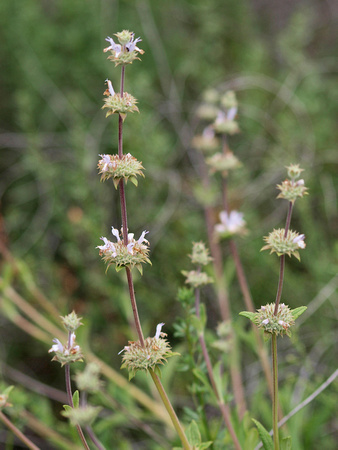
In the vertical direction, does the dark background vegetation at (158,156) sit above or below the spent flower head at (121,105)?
above

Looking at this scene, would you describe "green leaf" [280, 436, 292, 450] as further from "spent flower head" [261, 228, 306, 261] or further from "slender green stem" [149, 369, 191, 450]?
"spent flower head" [261, 228, 306, 261]

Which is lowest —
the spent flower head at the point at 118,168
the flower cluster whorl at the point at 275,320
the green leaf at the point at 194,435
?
the green leaf at the point at 194,435

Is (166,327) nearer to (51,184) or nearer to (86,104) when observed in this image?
(51,184)

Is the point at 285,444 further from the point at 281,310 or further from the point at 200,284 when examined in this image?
the point at 200,284

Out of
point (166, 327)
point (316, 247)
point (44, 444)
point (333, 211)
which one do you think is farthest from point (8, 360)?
point (333, 211)

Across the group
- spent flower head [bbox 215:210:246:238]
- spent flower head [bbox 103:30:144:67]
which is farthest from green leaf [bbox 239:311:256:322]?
spent flower head [bbox 215:210:246:238]

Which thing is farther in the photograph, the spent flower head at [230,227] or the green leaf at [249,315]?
the spent flower head at [230,227]

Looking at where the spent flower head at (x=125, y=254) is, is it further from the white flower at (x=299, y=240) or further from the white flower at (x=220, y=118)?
the white flower at (x=220, y=118)

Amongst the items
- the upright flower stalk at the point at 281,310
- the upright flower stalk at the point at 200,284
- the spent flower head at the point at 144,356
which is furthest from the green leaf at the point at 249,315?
the upright flower stalk at the point at 200,284
